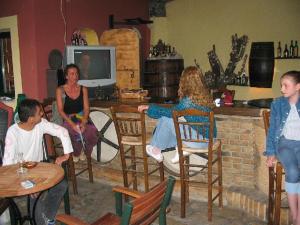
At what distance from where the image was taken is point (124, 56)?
19.0ft

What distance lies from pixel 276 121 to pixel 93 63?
2.97 metres

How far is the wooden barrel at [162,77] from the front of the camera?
5859 millimetres

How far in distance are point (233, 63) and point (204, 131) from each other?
403 cm

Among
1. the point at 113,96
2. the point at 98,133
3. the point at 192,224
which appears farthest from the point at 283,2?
the point at 192,224

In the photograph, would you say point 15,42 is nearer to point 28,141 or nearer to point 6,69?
point 6,69

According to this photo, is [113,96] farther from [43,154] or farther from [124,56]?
[43,154]

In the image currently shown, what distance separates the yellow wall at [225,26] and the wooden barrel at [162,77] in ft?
4.44

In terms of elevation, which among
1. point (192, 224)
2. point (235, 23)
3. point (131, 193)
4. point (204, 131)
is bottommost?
point (192, 224)

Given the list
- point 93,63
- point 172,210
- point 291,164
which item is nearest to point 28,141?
point 172,210

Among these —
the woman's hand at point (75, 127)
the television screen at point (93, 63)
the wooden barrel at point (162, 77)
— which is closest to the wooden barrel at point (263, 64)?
the wooden barrel at point (162, 77)

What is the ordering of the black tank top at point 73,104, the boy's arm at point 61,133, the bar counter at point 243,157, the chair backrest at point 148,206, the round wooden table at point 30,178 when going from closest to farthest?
the chair backrest at point 148,206, the round wooden table at point 30,178, the boy's arm at point 61,133, the bar counter at point 243,157, the black tank top at point 73,104

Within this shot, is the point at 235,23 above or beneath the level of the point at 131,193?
above

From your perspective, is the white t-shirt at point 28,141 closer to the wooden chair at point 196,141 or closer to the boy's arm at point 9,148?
the boy's arm at point 9,148

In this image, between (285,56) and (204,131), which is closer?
(204,131)
